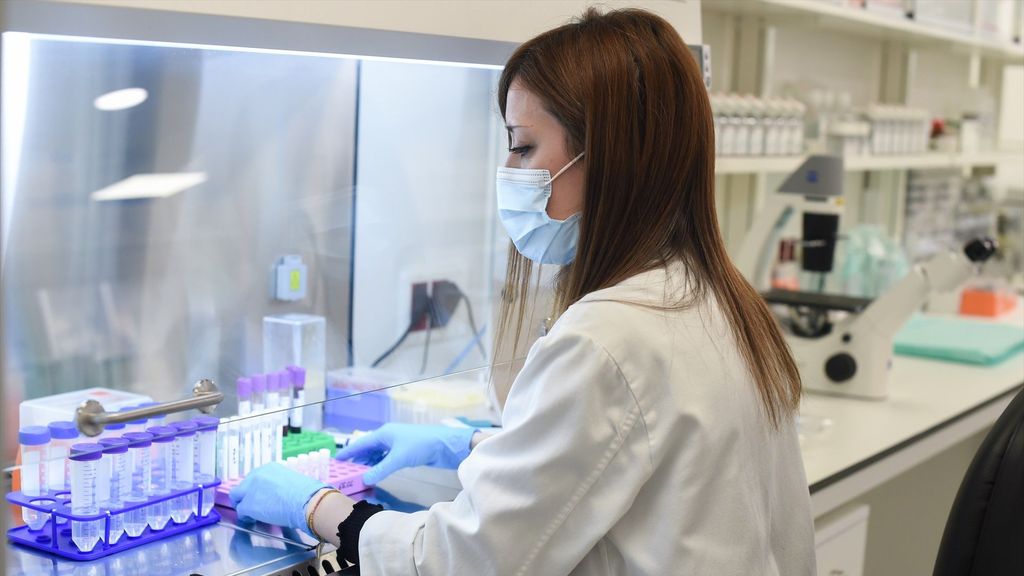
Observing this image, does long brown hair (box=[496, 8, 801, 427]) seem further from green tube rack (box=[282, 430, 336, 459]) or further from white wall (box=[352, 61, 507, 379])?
white wall (box=[352, 61, 507, 379])

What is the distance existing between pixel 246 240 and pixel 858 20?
5.89 ft

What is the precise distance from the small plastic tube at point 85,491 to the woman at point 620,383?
0.19 meters

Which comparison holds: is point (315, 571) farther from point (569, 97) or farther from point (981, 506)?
point (981, 506)

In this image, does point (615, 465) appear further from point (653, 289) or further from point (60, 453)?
point (60, 453)

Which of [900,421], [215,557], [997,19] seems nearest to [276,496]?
[215,557]

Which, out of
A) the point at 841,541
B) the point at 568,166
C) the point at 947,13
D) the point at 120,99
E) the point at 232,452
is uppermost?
the point at 947,13

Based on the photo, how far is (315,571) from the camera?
123cm

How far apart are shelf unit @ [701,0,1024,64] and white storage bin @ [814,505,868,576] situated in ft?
3.93

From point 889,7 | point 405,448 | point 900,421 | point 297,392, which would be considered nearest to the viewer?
point 405,448

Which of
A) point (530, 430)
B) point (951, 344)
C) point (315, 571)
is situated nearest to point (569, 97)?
point (530, 430)

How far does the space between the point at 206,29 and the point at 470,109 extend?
0.85m

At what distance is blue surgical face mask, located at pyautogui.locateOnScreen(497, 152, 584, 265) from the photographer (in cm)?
125

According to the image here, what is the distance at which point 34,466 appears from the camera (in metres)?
1.24

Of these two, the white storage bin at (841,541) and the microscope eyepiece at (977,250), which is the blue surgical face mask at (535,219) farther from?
the microscope eyepiece at (977,250)
